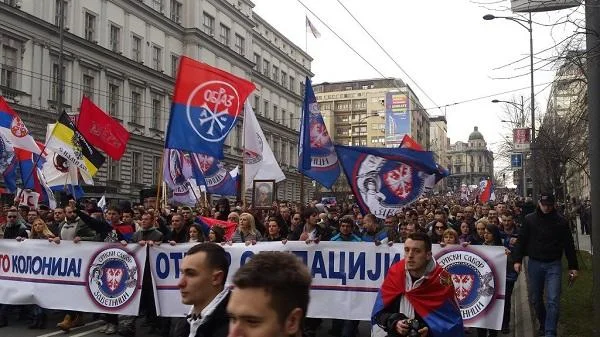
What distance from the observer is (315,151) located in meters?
13.9

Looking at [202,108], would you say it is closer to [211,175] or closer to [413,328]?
[211,175]

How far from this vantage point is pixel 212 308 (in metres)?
2.92

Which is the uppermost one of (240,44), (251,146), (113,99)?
(240,44)

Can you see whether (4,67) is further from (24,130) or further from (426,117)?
(426,117)

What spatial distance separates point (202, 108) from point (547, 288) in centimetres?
680

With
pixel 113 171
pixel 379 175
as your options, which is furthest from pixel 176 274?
pixel 113 171

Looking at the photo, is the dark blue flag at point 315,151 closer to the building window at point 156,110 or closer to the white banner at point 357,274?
the white banner at point 357,274

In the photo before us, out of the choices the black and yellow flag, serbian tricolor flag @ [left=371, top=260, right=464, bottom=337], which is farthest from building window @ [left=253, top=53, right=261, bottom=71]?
serbian tricolor flag @ [left=371, top=260, right=464, bottom=337]

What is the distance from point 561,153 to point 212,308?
21.3 m

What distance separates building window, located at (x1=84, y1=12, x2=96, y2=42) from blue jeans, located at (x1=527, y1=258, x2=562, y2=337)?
126ft

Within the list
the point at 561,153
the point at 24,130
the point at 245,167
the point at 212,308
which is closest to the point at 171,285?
the point at 245,167

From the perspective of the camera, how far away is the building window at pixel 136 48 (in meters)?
46.3

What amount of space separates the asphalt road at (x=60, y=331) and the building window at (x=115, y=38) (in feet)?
119

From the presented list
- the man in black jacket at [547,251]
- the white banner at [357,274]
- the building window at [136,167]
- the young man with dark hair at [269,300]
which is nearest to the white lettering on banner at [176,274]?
the white banner at [357,274]
